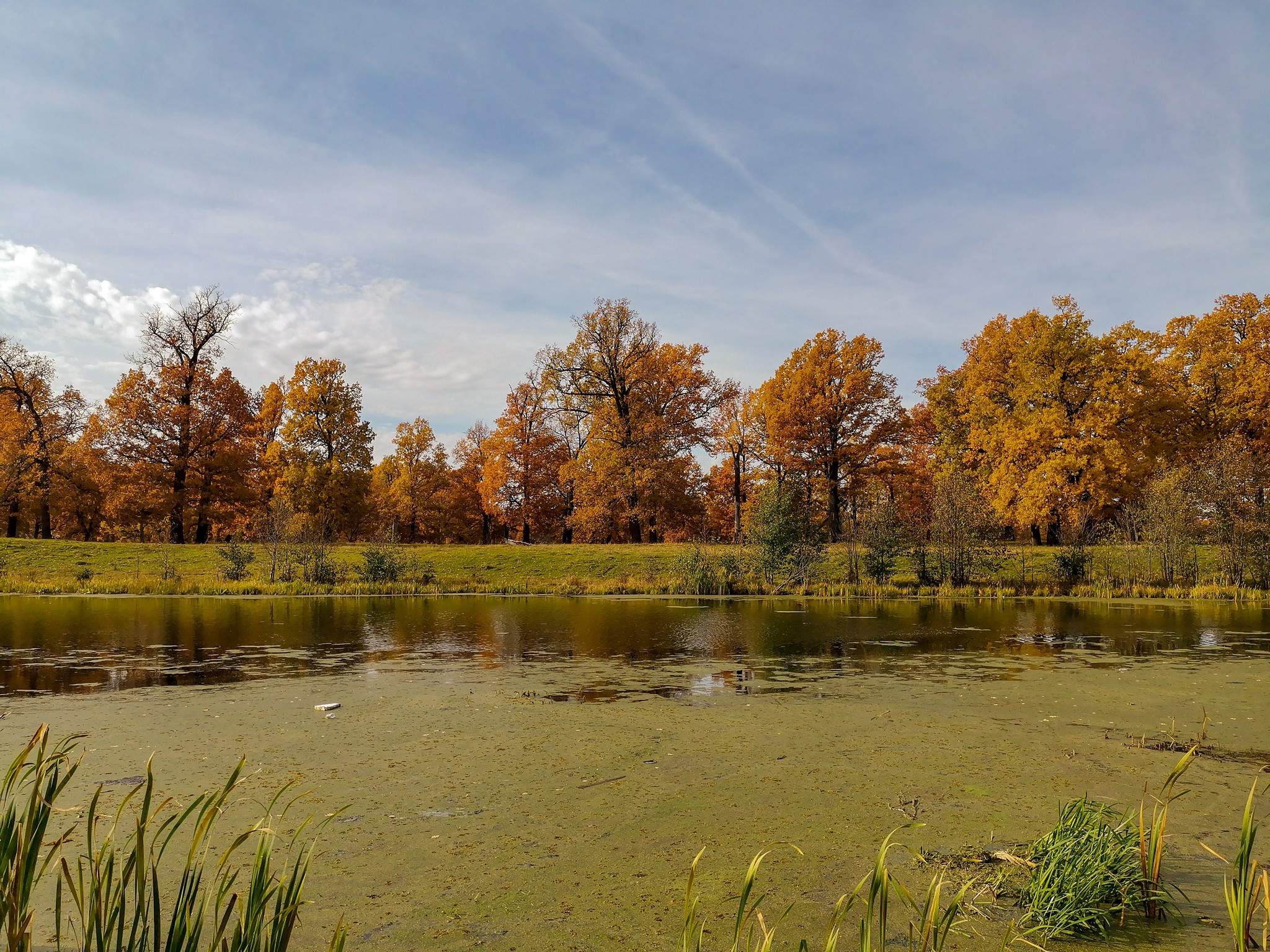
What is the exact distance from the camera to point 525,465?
47062 mm

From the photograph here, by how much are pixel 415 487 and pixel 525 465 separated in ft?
21.4

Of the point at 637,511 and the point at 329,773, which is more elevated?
the point at 637,511

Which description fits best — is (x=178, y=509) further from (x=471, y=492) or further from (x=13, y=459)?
(x=471, y=492)

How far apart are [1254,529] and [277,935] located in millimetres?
27362

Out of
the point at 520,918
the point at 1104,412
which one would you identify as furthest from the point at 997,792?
the point at 1104,412

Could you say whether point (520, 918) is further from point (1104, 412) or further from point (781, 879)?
point (1104, 412)

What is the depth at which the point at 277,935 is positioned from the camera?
7.34 ft

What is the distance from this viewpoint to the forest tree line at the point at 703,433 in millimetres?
31734

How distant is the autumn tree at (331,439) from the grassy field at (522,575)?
6252 mm

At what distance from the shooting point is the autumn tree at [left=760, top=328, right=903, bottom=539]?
3672 cm

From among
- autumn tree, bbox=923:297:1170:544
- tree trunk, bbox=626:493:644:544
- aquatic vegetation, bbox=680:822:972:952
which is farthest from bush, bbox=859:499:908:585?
aquatic vegetation, bbox=680:822:972:952

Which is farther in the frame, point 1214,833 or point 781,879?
point 1214,833

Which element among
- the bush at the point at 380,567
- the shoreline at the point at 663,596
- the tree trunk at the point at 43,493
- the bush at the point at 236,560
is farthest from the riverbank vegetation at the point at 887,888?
the tree trunk at the point at 43,493

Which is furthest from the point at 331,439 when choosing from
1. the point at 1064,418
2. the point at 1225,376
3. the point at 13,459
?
the point at 1225,376
